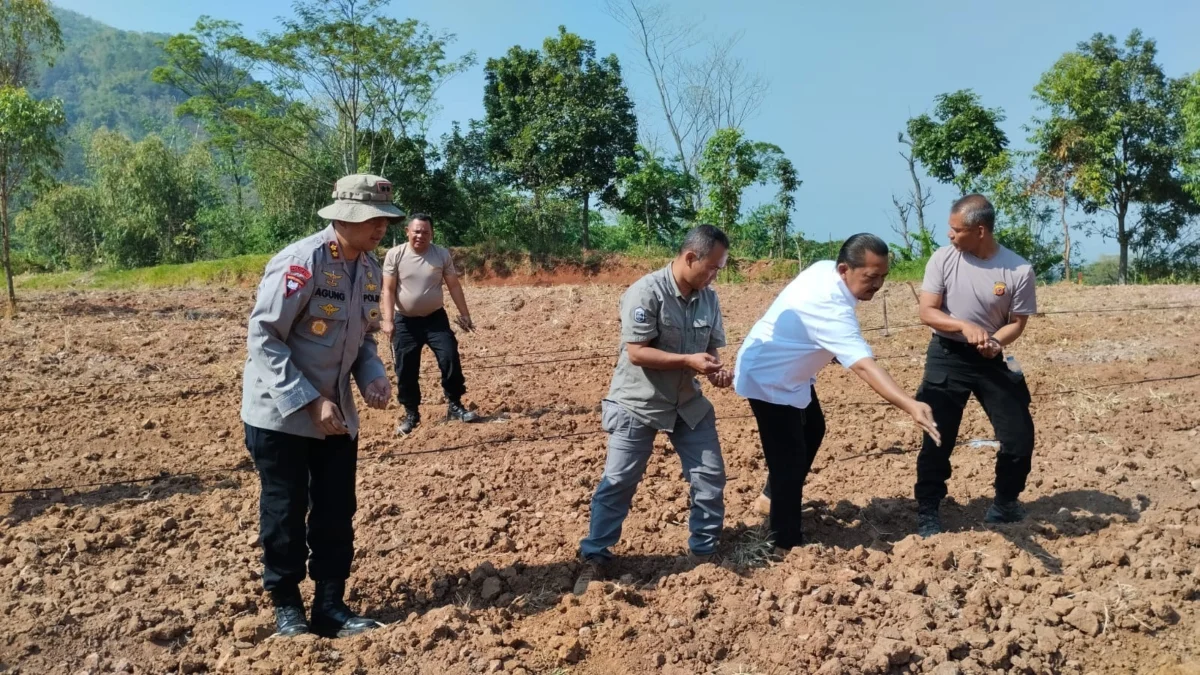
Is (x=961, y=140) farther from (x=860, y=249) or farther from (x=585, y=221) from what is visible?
(x=860, y=249)

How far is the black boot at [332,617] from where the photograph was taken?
3301mm

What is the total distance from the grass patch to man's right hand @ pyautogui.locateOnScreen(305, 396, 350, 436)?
76.6 ft

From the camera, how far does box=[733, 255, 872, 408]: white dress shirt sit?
3523 mm

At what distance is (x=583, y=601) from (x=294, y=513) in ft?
3.72

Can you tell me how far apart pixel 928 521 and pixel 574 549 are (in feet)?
5.61

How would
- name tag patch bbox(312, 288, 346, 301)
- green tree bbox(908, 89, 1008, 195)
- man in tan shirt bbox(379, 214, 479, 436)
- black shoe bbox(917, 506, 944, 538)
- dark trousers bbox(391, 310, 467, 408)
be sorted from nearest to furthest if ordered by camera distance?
name tag patch bbox(312, 288, 346, 301) < black shoe bbox(917, 506, 944, 538) < man in tan shirt bbox(379, 214, 479, 436) < dark trousers bbox(391, 310, 467, 408) < green tree bbox(908, 89, 1008, 195)

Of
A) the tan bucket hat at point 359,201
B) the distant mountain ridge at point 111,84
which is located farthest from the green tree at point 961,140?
the distant mountain ridge at point 111,84

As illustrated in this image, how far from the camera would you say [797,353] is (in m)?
3.67

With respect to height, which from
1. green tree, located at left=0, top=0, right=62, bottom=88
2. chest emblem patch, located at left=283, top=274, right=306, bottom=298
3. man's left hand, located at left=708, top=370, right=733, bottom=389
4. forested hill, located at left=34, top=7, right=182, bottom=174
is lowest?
man's left hand, located at left=708, top=370, right=733, bottom=389

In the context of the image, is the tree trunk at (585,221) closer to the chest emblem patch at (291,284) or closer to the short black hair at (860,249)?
the short black hair at (860,249)

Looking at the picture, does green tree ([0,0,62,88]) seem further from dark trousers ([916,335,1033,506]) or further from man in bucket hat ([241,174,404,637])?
dark trousers ([916,335,1033,506])

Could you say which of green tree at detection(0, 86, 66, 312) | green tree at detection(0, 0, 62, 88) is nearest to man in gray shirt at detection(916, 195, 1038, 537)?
green tree at detection(0, 86, 66, 312)

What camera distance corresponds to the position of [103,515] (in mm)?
4625

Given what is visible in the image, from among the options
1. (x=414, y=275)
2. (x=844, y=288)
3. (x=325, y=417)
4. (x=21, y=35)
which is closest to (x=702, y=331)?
(x=844, y=288)
